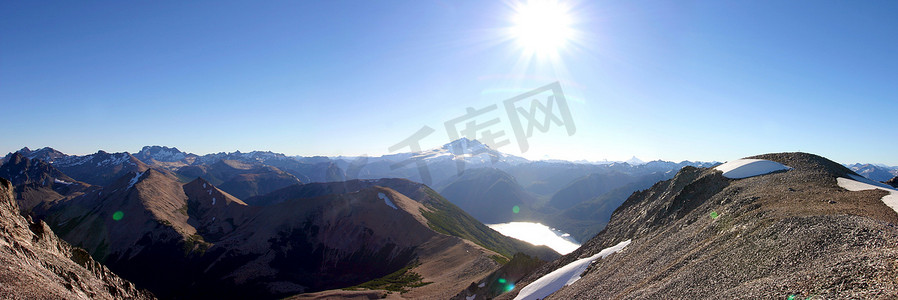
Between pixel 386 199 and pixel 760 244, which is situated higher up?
pixel 386 199

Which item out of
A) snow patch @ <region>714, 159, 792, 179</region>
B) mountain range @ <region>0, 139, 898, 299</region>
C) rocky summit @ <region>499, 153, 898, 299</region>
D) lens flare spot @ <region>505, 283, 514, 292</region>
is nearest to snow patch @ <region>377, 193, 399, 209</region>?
mountain range @ <region>0, 139, 898, 299</region>

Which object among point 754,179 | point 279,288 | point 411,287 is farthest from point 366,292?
point 754,179

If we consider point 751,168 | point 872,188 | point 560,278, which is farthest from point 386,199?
point 872,188

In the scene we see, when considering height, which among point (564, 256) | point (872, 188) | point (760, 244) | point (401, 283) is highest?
point (760, 244)

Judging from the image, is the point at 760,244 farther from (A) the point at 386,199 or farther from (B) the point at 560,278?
(A) the point at 386,199

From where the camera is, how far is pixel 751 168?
4272 centimetres

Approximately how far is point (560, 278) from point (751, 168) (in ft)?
86.7

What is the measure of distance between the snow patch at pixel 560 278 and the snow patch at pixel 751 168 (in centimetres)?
1488

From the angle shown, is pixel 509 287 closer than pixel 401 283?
Yes

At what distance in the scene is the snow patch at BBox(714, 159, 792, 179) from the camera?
4097 centimetres

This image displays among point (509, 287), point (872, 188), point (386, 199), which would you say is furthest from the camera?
point (386, 199)

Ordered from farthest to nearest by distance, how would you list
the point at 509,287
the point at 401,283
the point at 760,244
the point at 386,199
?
the point at 386,199 < the point at 401,283 < the point at 509,287 < the point at 760,244

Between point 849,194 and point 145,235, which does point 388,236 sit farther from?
point 849,194

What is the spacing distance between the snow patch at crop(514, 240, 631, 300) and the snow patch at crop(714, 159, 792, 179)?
14877 mm
